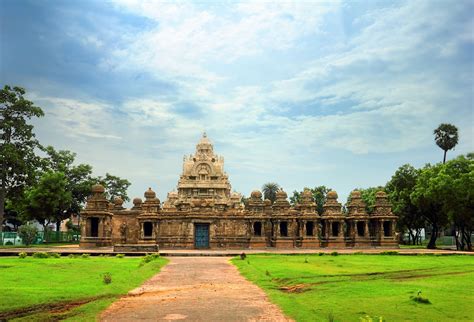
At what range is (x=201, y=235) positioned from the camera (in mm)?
53906

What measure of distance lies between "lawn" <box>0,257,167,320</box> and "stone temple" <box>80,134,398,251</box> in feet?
90.0

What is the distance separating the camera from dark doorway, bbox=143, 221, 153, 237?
54000 millimetres

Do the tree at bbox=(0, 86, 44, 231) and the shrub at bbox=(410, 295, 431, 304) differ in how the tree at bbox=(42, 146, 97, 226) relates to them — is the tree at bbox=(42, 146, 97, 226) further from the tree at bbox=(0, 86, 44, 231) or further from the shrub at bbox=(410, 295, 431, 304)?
the shrub at bbox=(410, 295, 431, 304)

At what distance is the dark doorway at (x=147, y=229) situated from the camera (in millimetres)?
54000

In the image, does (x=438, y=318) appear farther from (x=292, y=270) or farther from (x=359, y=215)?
(x=359, y=215)

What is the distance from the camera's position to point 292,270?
25094 millimetres

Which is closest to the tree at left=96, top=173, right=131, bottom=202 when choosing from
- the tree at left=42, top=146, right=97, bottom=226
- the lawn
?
the tree at left=42, top=146, right=97, bottom=226

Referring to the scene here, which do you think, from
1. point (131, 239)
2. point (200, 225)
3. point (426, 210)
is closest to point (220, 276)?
point (200, 225)

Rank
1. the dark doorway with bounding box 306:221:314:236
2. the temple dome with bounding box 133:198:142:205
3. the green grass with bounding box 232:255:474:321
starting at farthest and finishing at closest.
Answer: the temple dome with bounding box 133:198:142:205 → the dark doorway with bounding box 306:221:314:236 → the green grass with bounding box 232:255:474:321

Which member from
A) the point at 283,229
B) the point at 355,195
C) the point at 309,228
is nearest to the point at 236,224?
the point at 283,229

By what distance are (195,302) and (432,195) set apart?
40.1 metres

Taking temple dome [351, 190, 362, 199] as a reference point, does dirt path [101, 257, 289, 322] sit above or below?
below

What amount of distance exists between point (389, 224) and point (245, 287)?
41.5 metres

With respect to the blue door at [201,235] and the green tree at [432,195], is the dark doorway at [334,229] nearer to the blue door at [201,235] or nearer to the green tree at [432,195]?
the green tree at [432,195]
